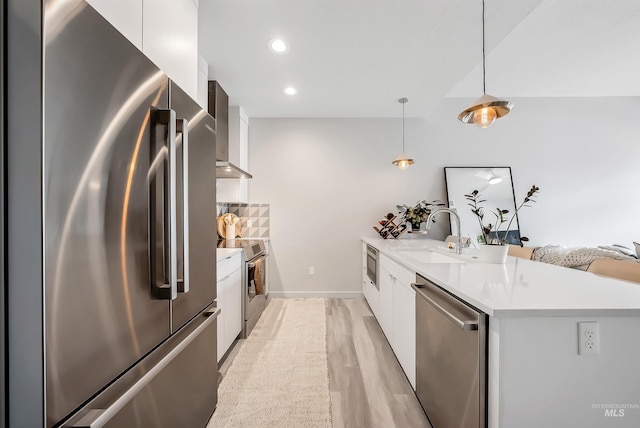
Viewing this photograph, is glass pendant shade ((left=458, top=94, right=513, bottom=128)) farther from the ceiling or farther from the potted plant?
the potted plant

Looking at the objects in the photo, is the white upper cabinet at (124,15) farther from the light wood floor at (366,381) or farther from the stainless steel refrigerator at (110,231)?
the light wood floor at (366,381)

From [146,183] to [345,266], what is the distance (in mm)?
3546

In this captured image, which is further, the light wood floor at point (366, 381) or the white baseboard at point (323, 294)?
the white baseboard at point (323, 294)

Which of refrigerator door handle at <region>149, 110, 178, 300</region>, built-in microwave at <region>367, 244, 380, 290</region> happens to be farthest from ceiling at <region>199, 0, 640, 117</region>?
built-in microwave at <region>367, 244, 380, 290</region>

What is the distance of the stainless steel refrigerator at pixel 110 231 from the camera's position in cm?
63

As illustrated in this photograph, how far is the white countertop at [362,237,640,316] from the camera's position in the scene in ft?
3.05

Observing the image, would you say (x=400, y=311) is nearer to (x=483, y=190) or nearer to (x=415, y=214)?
(x=415, y=214)

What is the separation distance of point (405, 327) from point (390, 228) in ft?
7.04

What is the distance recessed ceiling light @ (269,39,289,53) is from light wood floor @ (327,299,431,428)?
2521 mm

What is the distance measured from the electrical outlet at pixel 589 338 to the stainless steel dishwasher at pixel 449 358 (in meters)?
0.27

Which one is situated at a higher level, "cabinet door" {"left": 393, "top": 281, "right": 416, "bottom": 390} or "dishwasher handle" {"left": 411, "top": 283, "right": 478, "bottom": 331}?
"dishwasher handle" {"left": 411, "top": 283, "right": 478, "bottom": 331}

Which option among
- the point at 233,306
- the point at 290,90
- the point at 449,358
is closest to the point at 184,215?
the point at 449,358

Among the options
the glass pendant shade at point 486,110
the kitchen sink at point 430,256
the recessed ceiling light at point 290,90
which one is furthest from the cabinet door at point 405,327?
the recessed ceiling light at point 290,90

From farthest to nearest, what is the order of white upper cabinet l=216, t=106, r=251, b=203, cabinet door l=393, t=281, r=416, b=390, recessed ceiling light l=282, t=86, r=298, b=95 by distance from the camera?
white upper cabinet l=216, t=106, r=251, b=203 < recessed ceiling light l=282, t=86, r=298, b=95 < cabinet door l=393, t=281, r=416, b=390
